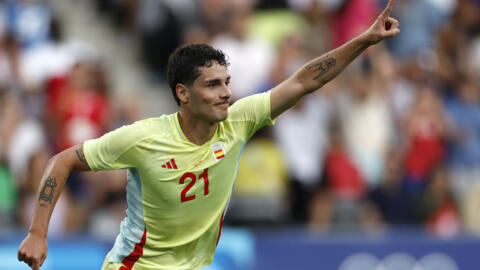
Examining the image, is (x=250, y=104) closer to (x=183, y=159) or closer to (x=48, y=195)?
(x=183, y=159)

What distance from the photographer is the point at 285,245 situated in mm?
10703

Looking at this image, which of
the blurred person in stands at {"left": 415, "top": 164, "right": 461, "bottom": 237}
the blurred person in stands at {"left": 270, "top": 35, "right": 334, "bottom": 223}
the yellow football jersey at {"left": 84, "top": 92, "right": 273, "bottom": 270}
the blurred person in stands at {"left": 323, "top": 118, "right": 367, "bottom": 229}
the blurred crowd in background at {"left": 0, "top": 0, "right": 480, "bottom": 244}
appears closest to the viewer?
the yellow football jersey at {"left": 84, "top": 92, "right": 273, "bottom": 270}

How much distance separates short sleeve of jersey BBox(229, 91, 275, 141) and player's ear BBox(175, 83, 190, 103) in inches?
→ 15.3

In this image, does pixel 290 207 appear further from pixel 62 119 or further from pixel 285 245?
pixel 62 119

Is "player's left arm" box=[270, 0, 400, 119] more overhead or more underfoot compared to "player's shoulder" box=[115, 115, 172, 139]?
more overhead

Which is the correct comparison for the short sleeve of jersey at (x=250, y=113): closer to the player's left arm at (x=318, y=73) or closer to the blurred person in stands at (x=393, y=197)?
the player's left arm at (x=318, y=73)

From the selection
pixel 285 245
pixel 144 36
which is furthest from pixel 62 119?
pixel 285 245

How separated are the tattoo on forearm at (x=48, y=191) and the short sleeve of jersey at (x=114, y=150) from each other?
284 mm

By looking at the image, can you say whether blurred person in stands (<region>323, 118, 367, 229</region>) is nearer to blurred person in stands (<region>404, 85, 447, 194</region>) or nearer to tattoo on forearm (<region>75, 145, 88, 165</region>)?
blurred person in stands (<region>404, 85, 447, 194</region>)

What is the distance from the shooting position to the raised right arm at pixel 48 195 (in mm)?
6008

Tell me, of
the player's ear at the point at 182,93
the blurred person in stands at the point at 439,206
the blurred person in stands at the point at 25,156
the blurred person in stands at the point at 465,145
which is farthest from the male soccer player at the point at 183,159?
the blurred person in stands at the point at 465,145

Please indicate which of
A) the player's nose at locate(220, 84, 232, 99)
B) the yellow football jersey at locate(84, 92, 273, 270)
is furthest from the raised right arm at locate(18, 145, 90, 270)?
the player's nose at locate(220, 84, 232, 99)

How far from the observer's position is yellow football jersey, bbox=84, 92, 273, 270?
6355 mm

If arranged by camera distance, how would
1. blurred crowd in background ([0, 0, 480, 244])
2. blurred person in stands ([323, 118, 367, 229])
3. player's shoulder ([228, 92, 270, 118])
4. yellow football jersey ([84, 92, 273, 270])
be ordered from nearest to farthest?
yellow football jersey ([84, 92, 273, 270]), player's shoulder ([228, 92, 270, 118]), blurred crowd in background ([0, 0, 480, 244]), blurred person in stands ([323, 118, 367, 229])
